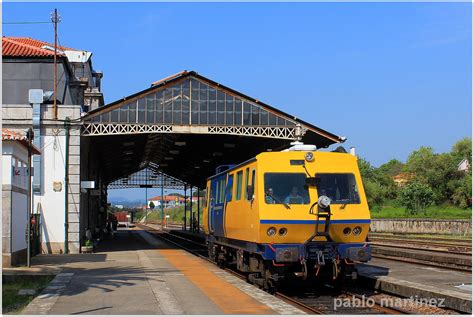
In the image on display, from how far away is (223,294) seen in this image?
13.1 m

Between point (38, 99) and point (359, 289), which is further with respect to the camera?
point (38, 99)

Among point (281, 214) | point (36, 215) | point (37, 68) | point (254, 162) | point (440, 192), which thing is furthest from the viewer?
point (440, 192)

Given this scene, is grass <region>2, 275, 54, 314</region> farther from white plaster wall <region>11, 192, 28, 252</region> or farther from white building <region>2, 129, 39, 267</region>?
white plaster wall <region>11, 192, 28, 252</region>

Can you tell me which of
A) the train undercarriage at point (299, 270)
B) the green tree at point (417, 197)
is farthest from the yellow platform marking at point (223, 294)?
the green tree at point (417, 197)

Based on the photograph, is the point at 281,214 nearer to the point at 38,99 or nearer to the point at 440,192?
the point at 38,99

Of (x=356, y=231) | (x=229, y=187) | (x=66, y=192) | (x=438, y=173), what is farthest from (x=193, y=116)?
(x=438, y=173)

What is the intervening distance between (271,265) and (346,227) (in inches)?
71.1

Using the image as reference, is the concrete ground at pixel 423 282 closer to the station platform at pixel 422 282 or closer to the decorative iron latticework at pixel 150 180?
the station platform at pixel 422 282

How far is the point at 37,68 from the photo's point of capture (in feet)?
101

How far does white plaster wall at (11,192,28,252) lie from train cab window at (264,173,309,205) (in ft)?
31.9

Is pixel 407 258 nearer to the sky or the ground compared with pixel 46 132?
nearer to the ground

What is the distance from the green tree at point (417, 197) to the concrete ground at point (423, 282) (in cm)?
4187

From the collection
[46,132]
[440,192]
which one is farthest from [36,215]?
[440,192]

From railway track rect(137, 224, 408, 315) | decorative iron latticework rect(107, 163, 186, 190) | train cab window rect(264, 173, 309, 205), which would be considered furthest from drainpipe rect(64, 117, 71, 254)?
decorative iron latticework rect(107, 163, 186, 190)
